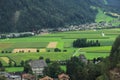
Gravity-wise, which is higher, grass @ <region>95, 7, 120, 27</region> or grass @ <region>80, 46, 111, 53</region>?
grass @ <region>95, 7, 120, 27</region>

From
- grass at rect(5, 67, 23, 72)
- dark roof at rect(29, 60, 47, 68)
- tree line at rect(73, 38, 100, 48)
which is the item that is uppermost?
tree line at rect(73, 38, 100, 48)

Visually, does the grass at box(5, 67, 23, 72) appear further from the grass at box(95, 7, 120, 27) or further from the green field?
the grass at box(95, 7, 120, 27)

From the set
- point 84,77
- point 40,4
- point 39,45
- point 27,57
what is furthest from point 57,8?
point 84,77

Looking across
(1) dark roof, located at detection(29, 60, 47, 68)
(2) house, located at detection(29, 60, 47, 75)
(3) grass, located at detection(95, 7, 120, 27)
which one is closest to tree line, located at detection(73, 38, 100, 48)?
(1) dark roof, located at detection(29, 60, 47, 68)

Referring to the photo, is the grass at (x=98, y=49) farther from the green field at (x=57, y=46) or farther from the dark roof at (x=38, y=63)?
the dark roof at (x=38, y=63)

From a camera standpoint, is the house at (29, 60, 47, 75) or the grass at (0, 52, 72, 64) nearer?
the house at (29, 60, 47, 75)

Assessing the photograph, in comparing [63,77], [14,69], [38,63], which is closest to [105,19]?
[38,63]

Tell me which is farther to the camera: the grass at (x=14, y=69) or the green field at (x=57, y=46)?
the green field at (x=57, y=46)

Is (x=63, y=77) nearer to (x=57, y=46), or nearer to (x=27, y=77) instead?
Answer: (x=27, y=77)

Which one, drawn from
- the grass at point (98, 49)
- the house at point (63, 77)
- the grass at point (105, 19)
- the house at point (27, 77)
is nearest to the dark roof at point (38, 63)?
the house at point (27, 77)
